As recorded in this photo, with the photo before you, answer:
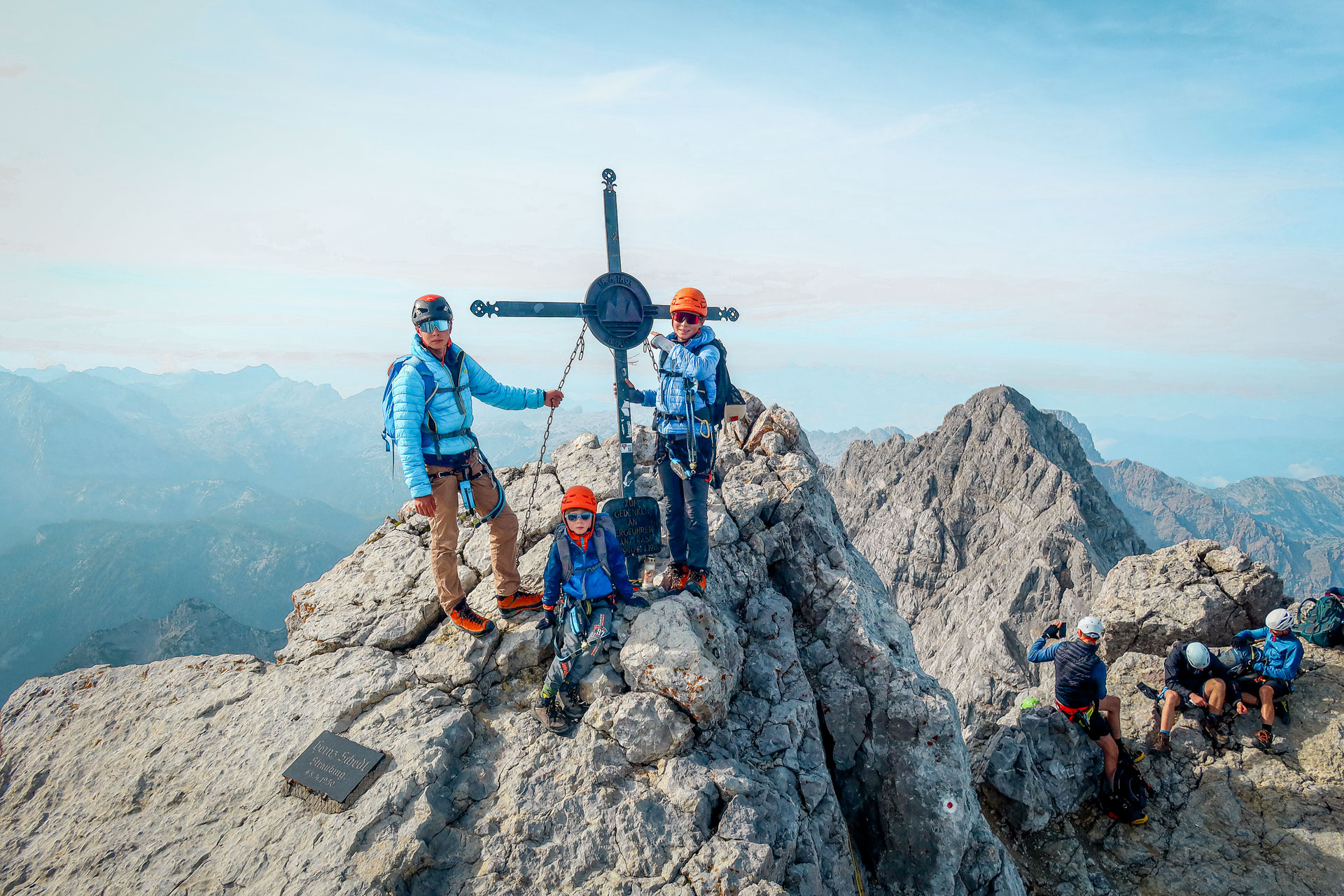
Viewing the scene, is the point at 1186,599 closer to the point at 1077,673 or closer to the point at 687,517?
the point at 1077,673

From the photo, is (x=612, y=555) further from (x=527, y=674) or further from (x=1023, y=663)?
(x=1023, y=663)

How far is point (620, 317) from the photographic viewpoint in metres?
10.7

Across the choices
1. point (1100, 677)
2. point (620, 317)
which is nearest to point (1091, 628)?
point (1100, 677)

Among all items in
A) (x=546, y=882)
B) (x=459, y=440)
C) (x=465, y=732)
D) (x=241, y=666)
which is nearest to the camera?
(x=546, y=882)

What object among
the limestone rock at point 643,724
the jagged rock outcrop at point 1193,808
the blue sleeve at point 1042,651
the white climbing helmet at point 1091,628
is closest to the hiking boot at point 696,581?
the limestone rock at point 643,724

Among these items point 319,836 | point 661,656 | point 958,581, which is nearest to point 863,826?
point 661,656

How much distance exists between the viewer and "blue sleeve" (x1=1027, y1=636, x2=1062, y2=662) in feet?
45.2

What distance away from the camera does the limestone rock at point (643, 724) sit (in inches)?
317

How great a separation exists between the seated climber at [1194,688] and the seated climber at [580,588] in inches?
575

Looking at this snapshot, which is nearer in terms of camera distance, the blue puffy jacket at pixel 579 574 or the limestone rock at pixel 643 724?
the limestone rock at pixel 643 724

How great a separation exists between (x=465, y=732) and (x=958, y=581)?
8898 centimetres

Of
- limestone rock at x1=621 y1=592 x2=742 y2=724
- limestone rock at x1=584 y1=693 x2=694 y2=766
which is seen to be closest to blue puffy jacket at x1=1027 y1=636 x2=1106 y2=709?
limestone rock at x1=621 y1=592 x2=742 y2=724

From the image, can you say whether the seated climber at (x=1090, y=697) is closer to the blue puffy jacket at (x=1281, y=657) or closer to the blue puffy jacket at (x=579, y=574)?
the blue puffy jacket at (x=1281, y=657)

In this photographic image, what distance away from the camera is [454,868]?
22.5ft
